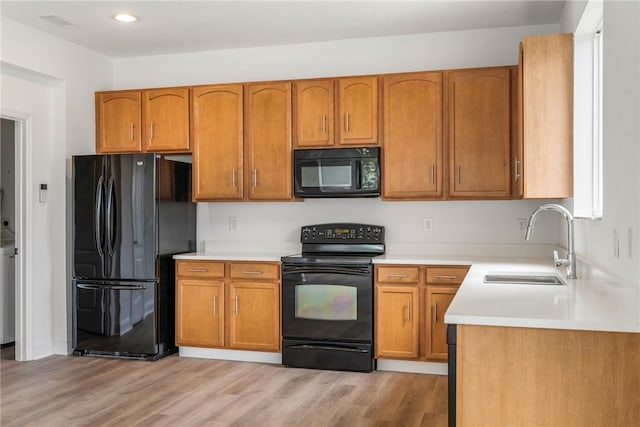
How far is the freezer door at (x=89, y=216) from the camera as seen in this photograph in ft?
15.8

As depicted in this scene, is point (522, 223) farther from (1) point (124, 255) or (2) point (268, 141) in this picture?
(1) point (124, 255)

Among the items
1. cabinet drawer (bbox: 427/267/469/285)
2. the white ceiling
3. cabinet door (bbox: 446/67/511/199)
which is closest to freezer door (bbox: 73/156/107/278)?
the white ceiling

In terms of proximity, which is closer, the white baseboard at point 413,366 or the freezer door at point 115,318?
the white baseboard at point 413,366

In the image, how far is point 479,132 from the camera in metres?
4.37

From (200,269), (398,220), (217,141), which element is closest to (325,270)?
(398,220)

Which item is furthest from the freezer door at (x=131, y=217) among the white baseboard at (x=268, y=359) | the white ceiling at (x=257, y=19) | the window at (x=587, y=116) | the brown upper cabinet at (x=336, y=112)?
the window at (x=587, y=116)

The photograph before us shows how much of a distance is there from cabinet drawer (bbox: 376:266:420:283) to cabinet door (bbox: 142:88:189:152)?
1.95 meters

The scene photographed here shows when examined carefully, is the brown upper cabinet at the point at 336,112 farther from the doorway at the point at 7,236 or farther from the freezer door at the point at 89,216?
the doorway at the point at 7,236

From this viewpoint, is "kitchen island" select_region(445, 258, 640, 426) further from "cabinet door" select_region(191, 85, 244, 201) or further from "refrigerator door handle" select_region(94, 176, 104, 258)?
"refrigerator door handle" select_region(94, 176, 104, 258)

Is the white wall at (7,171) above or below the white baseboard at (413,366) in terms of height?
above

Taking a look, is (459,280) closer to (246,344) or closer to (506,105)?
(506,105)

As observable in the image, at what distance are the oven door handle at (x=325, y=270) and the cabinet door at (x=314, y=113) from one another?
0.96m

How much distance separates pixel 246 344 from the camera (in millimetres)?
4652

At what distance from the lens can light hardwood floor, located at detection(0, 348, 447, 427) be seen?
3.37 metres
